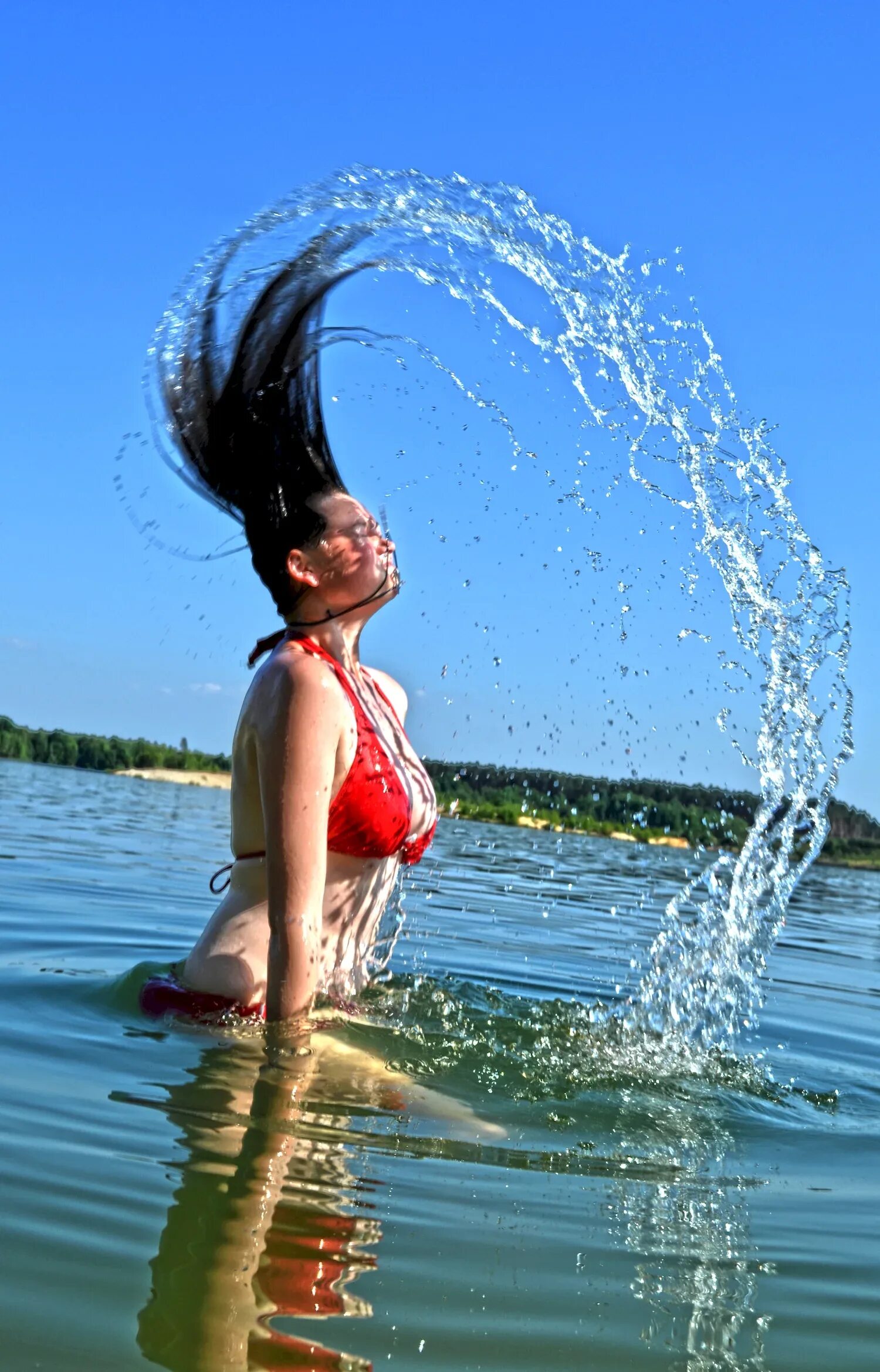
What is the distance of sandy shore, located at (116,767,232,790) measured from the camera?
116 ft

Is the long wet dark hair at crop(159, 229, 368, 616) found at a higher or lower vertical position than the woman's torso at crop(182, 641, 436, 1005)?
higher

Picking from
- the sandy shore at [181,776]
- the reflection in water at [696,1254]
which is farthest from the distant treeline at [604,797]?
the sandy shore at [181,776]

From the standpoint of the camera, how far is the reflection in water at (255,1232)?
199 centimetres

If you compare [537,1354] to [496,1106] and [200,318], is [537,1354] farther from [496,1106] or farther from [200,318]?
[200,318]

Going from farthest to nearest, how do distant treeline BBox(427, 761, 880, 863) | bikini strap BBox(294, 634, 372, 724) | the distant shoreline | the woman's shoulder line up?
the distant shoreline → distant treeline BBox(427, 761, 880, 863) → bikini strap BBox(294, 634, 372, 724) → the woman's shoulder

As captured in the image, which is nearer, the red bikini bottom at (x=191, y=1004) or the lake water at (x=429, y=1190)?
the lake water at (x=429, y=1190)

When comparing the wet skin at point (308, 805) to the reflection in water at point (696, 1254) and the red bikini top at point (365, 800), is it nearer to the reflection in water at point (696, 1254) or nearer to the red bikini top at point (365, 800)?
the red bikini top at point (365, 800)

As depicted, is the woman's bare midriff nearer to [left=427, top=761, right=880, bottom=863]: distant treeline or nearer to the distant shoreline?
[left=427, top=761, right=880, bottom=863]: distant treeline

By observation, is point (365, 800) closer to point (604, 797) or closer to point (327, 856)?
point (327, 856)

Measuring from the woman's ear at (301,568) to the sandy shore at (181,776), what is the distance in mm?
31859

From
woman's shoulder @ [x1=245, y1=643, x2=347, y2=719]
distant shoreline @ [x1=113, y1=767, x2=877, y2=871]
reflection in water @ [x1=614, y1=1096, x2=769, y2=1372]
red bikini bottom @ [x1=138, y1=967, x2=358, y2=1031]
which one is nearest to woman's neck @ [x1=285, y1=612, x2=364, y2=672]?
woman's shoulder @ [x1=245, y1=643, x2=347, y2=719]

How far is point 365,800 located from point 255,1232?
145cm

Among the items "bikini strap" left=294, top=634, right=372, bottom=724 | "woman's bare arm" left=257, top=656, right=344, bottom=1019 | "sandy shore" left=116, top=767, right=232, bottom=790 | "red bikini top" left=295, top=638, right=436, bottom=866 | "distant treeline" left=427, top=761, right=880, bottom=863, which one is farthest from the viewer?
"sandy shore" left=116, top=767, right=232, bottom=790

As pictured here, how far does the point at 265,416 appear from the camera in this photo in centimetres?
390
